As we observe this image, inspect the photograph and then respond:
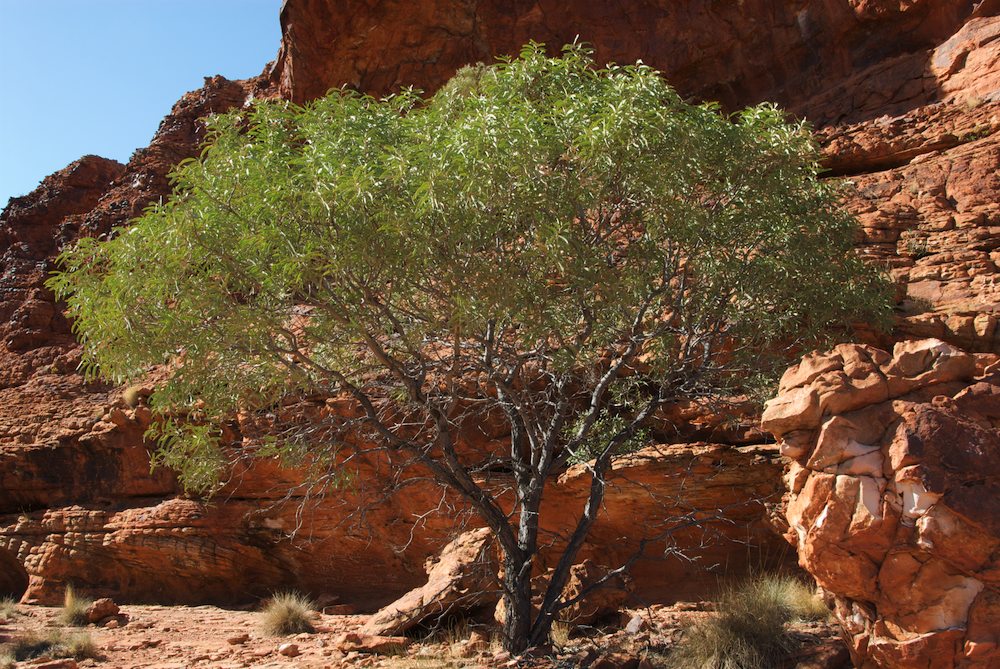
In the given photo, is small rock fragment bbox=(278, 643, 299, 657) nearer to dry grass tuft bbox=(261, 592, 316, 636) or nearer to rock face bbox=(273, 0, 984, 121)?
dry grass tuft bbox=(261, 592, 316, 636)

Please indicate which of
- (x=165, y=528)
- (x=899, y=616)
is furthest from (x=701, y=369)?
(x=165, y=528)

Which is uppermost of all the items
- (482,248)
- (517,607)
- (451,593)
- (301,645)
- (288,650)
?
(482,248)

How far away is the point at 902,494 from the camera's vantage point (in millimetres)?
4828

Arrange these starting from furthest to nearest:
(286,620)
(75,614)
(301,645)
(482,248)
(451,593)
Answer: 1. (75,614)
2. (286,620)
3. (301,645)
4. (451,593)
5. (482,248)

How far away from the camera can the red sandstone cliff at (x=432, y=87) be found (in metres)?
10.3

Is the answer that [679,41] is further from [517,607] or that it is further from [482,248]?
[517,607]

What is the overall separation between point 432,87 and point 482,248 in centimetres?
1278

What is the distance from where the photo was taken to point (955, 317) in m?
8.60

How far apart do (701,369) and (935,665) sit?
153 inches

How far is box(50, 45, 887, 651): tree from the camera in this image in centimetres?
627

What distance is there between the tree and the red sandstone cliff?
227cm

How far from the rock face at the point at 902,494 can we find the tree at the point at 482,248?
2020 mm

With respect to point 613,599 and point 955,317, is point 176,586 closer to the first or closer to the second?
point 613,599

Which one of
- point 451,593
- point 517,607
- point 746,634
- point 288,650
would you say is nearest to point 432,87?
point 451,593
